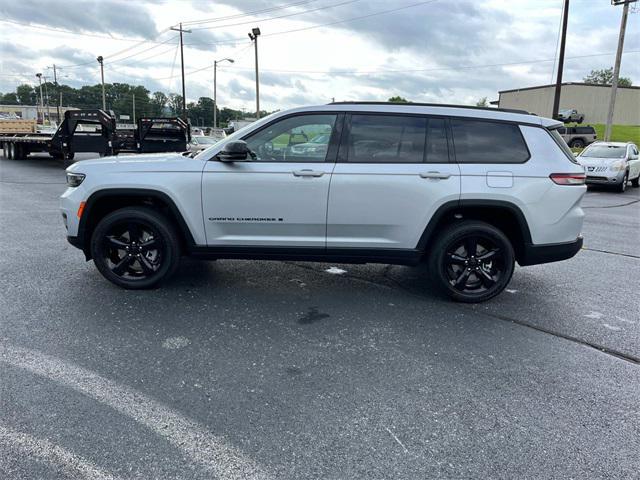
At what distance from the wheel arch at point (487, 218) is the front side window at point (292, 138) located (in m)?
1.29

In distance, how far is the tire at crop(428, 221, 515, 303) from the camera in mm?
4547

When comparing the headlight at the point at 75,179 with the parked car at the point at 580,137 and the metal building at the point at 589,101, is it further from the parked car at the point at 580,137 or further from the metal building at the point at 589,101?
the metal building at the point at 589,101

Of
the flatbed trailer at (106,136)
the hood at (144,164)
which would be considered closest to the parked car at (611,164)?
the hood at (144,164)

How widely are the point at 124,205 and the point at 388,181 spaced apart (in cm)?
267

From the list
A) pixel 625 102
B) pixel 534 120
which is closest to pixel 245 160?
pixel 534 120

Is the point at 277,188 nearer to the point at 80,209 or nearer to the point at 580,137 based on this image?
the point at 80,209

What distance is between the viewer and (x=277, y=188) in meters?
4.41

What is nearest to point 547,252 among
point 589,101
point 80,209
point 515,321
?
point 515,321

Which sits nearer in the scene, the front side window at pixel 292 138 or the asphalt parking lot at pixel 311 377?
the asphalt parking lot at pixel 311 377

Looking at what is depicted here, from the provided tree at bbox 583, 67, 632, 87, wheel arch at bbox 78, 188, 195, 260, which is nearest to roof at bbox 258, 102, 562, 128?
wheel arch at bbox 78, 188, 195, 260

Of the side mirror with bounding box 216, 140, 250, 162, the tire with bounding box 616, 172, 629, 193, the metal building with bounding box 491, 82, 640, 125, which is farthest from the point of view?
the metal building with bounding box 491, 82, 640, 125

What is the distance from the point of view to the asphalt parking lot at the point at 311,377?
243 centimetres

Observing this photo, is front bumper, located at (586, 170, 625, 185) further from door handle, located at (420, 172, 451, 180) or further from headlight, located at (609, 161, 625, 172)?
door handle, located at (420, 172, 451, 180)

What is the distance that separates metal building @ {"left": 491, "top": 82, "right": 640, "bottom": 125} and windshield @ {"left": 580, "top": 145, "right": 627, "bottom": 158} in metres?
50.6
